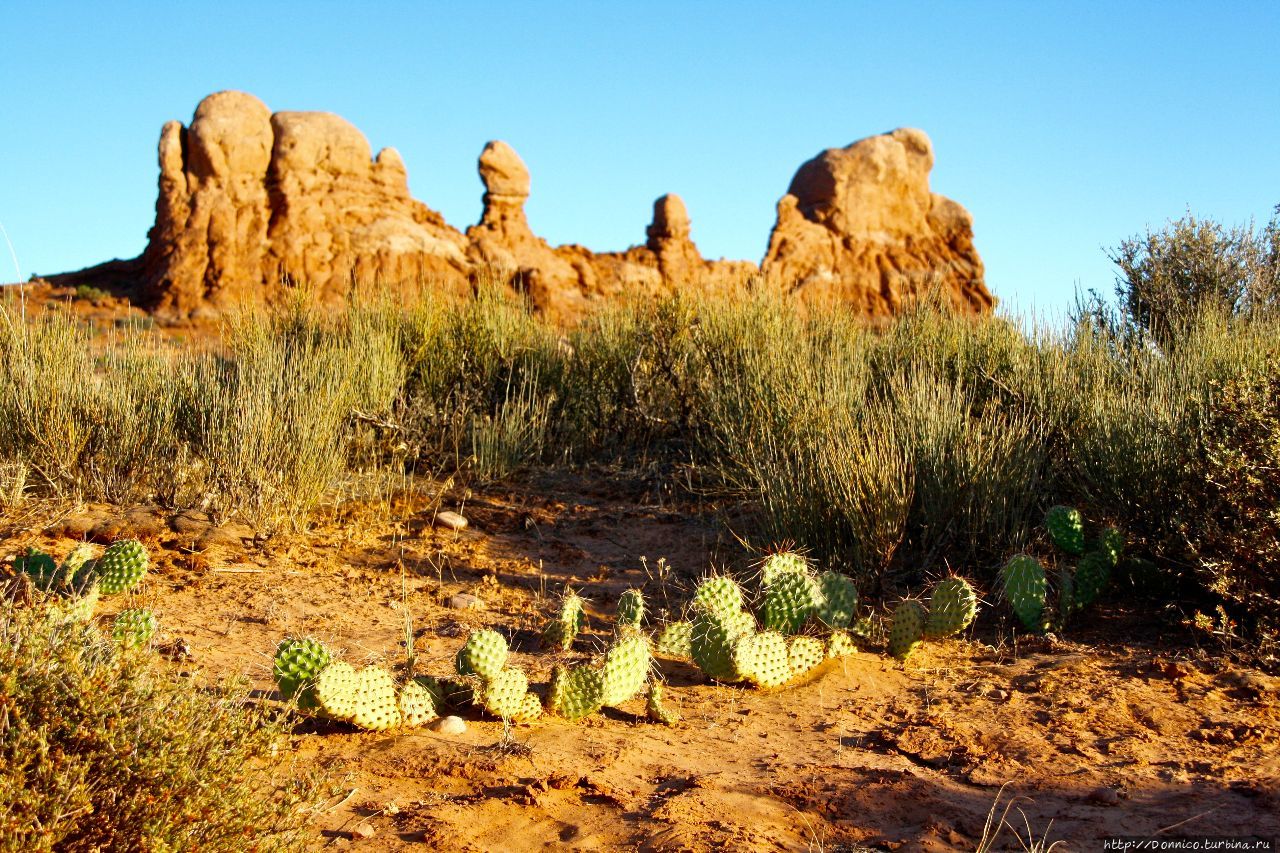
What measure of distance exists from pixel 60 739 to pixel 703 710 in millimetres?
2492

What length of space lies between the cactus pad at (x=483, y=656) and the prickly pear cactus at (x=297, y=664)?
51cm

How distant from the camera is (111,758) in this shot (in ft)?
8.91

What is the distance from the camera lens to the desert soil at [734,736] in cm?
344

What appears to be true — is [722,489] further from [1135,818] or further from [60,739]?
[60,739]

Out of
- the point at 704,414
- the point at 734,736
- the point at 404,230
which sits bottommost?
the point at 734,736

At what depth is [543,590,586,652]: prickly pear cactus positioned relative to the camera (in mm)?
5133

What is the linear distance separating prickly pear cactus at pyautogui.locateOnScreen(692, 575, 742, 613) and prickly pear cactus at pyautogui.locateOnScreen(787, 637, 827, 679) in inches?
12.0

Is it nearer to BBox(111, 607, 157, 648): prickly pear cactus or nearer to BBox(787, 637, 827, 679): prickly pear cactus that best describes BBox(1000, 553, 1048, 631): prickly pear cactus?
BBox(787, 637, 827, 679): prickly pear cactus

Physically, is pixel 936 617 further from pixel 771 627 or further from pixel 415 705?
pixel 415 705

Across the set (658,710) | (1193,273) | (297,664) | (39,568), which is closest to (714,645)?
(658,710)

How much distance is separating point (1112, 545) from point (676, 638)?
2326mm

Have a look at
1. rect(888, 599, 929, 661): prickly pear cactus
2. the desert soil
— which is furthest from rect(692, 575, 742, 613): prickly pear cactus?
rect(888, 599, 929, 661): prickly pear cactus

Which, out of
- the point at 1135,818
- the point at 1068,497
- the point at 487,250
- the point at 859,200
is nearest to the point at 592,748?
the point at 1135,818

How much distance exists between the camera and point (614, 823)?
11.2 ft
